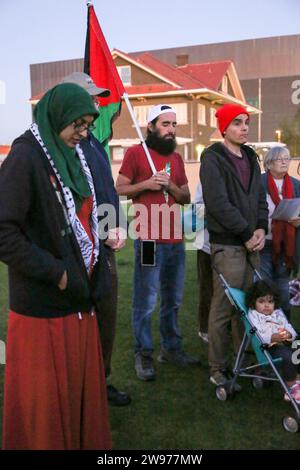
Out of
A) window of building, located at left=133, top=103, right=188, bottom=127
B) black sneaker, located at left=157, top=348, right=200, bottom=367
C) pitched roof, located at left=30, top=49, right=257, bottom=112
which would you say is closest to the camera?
black sneaker, located at left=157, top=348, right=200, bottom=367

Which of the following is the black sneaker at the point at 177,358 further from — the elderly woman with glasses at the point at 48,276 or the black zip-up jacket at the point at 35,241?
the black zip-up jacket at the point at 35,241

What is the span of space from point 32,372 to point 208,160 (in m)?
2.13

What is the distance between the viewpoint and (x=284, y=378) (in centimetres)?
345

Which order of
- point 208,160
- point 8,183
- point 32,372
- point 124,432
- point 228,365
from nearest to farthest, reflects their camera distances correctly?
point 8,183 < point 32,372 < point 124,432 < point 208,160 < point 228,365

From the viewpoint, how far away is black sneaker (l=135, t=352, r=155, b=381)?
159 inches

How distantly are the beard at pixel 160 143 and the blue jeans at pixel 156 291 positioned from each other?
0.76 m

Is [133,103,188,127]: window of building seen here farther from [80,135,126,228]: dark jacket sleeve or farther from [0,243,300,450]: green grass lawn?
[80,135,126,228]: dark jacket sleeve

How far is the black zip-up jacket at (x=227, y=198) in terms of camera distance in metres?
3.67

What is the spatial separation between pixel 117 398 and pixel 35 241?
1.88 meters

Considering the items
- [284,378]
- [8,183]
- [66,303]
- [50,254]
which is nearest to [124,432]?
[284,378]

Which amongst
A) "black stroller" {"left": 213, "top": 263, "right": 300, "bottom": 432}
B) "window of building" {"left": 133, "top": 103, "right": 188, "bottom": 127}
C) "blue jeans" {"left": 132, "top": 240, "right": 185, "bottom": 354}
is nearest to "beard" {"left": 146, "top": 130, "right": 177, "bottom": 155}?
"blue jeans" {"left": 132, "top": 240, "right": 185, "bottom": 354}

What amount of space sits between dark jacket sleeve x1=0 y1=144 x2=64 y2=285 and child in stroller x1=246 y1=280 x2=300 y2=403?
1.93 metres

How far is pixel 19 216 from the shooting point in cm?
204

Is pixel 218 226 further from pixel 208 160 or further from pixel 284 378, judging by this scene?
pixel 284 378
